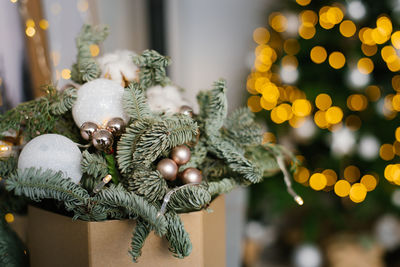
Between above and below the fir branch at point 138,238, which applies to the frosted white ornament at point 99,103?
above

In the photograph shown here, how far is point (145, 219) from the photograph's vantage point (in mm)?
376

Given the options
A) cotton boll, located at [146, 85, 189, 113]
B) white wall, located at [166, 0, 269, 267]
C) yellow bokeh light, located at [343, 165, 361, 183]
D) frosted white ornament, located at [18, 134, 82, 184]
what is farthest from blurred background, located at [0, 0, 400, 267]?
frosted white ornament, located at [18, 134, 82, 184]

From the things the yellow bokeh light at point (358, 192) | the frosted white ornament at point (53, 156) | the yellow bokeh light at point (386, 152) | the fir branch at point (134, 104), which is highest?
the fir branch at point (134, 104)

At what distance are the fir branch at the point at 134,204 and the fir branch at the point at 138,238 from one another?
13 millimetres

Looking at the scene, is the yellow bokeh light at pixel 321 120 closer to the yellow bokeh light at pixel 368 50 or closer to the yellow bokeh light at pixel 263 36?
the yellow bokeh light at pixel 368 50

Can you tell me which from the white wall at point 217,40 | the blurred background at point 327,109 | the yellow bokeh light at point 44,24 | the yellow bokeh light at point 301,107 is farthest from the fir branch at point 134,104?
the white wall at point 217,40

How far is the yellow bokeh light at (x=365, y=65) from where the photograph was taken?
1440 mm

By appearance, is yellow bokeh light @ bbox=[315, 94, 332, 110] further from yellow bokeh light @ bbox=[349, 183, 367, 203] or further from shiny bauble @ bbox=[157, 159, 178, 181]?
shiny bauble @ bbox=[157, 159, 178, 181]

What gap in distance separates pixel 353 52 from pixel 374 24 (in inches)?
6.0

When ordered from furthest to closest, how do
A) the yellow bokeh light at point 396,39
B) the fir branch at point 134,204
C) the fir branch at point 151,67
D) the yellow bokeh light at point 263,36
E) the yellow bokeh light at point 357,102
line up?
1. the yellow bokeh light at point 263,36
2. the yellow bokeh light at point 357,102
3. the yellow bokeh light at point 396,39
4. the fir branch at point 151,67
5. the fir branch at point 134,204

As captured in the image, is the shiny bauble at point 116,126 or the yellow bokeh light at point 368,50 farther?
the yellow bokeh light at point 368,50

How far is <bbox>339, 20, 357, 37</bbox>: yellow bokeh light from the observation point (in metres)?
1.46

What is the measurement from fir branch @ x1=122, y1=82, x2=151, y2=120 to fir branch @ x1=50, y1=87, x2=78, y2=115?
0.25 ft

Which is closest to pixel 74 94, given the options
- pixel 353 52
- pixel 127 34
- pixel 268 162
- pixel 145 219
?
pixel 145 219
